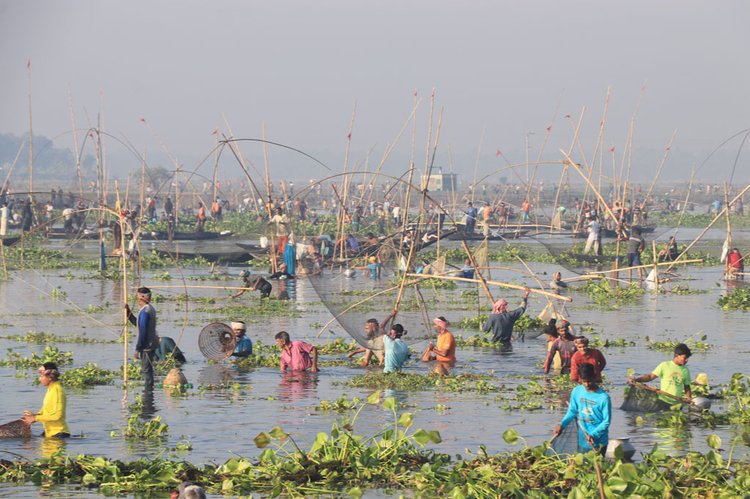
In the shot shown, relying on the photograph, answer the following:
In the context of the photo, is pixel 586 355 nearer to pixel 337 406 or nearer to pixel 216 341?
pixel 337 406

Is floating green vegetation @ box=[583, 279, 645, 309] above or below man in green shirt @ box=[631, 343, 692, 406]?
below

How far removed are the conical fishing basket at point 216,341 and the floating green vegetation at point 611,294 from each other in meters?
9.11

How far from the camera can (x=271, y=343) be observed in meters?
18.5

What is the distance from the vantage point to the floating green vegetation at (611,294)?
24.1 m

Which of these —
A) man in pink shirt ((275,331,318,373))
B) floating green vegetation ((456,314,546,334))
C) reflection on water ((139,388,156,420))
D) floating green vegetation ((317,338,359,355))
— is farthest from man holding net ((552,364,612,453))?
floating green vegetation ((456,314,546,334))

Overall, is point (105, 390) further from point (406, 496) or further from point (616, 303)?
point (616, 303)

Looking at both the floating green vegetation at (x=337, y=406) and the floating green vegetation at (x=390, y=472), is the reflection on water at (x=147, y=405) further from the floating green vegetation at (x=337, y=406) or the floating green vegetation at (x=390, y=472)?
the floating green vegetation at (x=390, y=472)

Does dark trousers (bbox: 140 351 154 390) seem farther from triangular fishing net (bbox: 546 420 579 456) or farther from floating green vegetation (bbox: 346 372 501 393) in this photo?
triangular fishing net (bbox: 546 420 579 456)

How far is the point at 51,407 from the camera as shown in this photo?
1141 cm

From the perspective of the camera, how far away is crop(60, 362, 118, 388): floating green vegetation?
1469cm

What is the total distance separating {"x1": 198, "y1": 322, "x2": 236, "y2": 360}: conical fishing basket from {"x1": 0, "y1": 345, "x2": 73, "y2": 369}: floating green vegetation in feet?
5.46

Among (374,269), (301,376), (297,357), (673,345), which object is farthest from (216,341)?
(374,269)

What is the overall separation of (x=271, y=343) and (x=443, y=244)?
851 inches

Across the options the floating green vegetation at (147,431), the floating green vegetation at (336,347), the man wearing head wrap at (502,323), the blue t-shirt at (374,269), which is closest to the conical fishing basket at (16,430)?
the floating green vegetation at (147,431)
